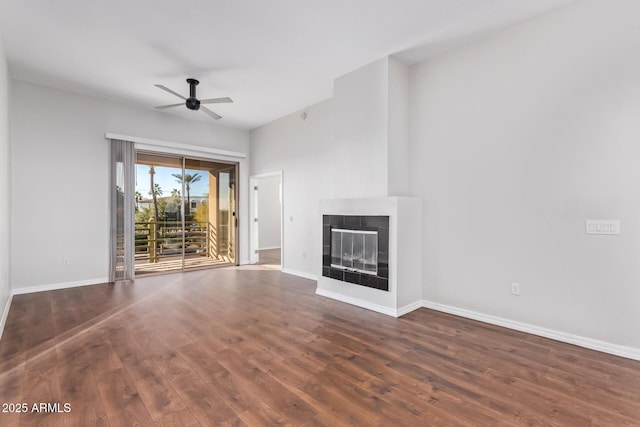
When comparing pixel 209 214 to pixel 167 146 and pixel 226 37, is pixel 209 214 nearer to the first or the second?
pixel 167 146

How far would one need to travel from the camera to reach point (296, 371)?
7.56 ft

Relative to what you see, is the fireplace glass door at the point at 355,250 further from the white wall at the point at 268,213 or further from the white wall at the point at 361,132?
the white wall at the point at 268,213

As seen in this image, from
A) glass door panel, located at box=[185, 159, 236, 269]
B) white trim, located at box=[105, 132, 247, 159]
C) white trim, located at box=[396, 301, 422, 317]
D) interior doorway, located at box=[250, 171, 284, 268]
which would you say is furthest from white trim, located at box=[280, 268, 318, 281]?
interior doorway, located at box=[250, 171, 284, 268]

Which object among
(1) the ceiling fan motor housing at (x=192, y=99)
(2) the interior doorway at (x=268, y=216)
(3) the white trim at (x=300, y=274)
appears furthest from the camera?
(2) the interior doorway at (x=268, y=216)

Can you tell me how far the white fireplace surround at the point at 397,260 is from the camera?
358cm

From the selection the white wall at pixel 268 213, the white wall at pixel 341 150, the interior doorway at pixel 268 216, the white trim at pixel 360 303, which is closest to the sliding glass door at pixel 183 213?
the white wall at pixel 341 150

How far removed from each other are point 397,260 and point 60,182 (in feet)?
17.4

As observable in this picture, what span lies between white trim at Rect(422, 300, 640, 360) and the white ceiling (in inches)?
122

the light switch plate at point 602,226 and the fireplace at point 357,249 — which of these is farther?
the fireplace at point 357,249

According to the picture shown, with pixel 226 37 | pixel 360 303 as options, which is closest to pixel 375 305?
pixel 360 303

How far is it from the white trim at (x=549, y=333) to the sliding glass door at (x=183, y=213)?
487 cm

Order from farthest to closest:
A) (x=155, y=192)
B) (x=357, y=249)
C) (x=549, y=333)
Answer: (x=155, y=192)
(x=357, y=249)
(x=549, y=333)

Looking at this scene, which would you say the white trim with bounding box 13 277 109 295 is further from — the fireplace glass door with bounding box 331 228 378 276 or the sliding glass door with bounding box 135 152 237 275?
the fireplace glass door with bounding box 331 228 378 276

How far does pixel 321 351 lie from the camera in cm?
263
